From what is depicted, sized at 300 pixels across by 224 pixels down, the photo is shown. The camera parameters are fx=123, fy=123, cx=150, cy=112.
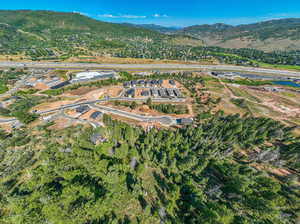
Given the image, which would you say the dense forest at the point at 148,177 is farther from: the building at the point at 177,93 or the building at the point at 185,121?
the building at the point at 177,93

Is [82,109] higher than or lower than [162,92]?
lower

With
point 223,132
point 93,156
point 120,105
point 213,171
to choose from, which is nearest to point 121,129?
point 93,156

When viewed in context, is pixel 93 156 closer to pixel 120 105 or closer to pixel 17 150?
pixel 17 150

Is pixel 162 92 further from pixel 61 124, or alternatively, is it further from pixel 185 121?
pixel 61 124

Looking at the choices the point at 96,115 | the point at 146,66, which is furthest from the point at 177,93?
the point at 146,66

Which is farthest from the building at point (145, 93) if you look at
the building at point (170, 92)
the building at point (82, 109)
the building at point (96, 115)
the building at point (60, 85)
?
the building at point (60, 85)

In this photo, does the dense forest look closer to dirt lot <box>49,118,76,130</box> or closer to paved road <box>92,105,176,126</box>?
dirt lot <box>49,118,76,130</box>

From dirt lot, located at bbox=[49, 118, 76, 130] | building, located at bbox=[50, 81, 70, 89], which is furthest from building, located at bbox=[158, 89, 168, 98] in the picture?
building, located at bbox=[50, 81, 70, 89]

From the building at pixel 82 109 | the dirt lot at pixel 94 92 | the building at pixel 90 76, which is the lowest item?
the building at pixel 82 109
